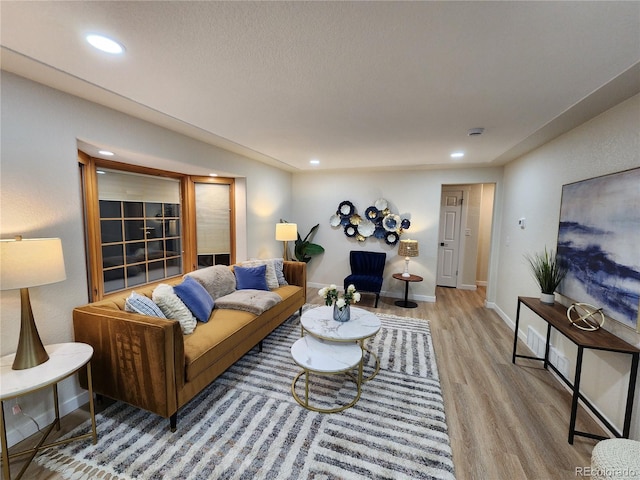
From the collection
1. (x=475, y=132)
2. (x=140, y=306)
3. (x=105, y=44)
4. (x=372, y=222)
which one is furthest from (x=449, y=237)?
(x=105, y=44)

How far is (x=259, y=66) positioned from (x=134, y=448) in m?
2.55

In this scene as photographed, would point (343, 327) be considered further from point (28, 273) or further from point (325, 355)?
point (28, 273)

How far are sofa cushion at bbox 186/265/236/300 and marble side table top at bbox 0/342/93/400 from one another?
1202 mm

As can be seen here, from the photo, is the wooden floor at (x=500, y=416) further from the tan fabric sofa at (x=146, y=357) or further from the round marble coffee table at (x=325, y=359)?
the round marble coffee table at (x=325, y=359)

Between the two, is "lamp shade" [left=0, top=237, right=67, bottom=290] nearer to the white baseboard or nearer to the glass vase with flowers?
the white baseboard

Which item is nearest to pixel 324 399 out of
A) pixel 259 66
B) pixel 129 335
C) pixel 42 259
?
pixel 129 335

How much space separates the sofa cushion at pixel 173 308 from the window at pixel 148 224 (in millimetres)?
865

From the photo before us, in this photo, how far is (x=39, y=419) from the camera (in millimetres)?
1858

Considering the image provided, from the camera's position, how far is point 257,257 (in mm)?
4406

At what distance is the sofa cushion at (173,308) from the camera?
226 centimetres

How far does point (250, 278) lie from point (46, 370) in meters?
2.02

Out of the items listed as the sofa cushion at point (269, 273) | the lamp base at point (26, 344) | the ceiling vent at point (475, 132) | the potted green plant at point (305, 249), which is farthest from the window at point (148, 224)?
the ceiling vent at point (475, 132)

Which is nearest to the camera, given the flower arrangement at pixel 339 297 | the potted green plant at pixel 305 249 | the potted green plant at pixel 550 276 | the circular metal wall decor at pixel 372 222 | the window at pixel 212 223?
the potted green plant at pixel 550 276

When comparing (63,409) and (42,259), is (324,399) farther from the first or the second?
(42,259)
